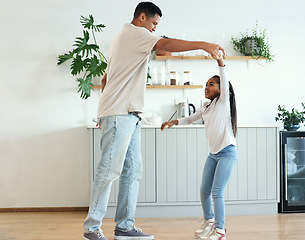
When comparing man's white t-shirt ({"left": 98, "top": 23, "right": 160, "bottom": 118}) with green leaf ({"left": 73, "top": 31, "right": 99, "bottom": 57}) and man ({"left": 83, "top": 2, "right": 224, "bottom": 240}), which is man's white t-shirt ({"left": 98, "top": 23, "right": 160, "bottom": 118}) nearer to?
man ({"left": 83, "top": 2, "right": 224, "bottom": 240})

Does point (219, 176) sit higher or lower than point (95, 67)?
lower

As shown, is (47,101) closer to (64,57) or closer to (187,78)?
(64,57)

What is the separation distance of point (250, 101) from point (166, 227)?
1.73 metres

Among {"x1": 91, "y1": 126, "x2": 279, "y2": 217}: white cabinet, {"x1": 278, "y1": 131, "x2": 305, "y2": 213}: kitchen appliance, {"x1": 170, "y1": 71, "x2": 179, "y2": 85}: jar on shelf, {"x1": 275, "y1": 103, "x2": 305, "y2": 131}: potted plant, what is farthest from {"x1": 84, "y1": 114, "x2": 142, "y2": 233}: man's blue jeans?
{"x1": 275, "y1": 103, "x2": 305, "y2": 131}: potted plant

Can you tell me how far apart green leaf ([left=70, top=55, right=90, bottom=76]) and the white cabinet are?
2.09 ft

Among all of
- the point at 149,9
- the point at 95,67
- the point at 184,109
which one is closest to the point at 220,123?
the point at 149,9

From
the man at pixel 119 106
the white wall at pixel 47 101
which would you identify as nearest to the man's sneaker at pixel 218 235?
the man at pixel 119 106

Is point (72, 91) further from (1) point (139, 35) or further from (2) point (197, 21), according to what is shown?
(1) point (139, 35)

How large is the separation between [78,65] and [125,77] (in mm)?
1575

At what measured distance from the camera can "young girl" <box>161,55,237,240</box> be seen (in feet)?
9.57

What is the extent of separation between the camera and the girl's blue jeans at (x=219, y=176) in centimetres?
291

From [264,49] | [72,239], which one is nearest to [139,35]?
[72,239]

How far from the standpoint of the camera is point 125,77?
8.96 feet

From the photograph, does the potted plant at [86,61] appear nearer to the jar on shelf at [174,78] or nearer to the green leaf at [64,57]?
the green leaf at [64,57]
